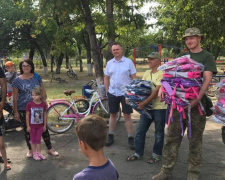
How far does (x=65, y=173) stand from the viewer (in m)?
3.70

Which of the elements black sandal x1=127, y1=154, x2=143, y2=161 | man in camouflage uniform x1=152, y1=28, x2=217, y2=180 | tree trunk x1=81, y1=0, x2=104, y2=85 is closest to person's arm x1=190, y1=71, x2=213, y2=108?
man in camouflage uniform x1=152, y1=28, x2=217, y2=180

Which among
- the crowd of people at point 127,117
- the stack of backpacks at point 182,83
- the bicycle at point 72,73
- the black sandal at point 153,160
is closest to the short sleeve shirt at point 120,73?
the crowd of people at point 127,117

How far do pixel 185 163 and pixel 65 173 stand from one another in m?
1.85

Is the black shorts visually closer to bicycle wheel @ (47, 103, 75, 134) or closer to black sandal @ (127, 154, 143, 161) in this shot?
black sandal @ (127, 154, 143, 161)

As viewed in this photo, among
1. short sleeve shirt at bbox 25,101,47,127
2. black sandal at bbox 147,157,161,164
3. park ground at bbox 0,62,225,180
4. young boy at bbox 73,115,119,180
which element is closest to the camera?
young boy at bbox 73,115,119,180

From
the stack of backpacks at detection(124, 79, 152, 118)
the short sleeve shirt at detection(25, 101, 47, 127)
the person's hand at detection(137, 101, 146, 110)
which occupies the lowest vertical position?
the short sleeve shirt at detection(25, 101, 47, 127)

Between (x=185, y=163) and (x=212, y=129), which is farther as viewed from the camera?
(x=212, y=129)

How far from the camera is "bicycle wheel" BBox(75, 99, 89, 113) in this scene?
20.5ft

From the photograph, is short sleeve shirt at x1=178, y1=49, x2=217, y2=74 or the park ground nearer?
short sleeve shirt at x1=178, y1=49, x2=217, y2=74

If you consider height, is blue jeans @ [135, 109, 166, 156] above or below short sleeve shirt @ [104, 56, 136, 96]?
below

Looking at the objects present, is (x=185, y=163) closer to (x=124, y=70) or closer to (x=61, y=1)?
(x=124, y=70)

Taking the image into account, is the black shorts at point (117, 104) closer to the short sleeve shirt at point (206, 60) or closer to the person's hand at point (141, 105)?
the person's hand at point (141, 105)

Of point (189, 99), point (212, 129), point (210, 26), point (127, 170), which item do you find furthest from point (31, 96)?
point (210, 26)

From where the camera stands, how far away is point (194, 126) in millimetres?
3129
